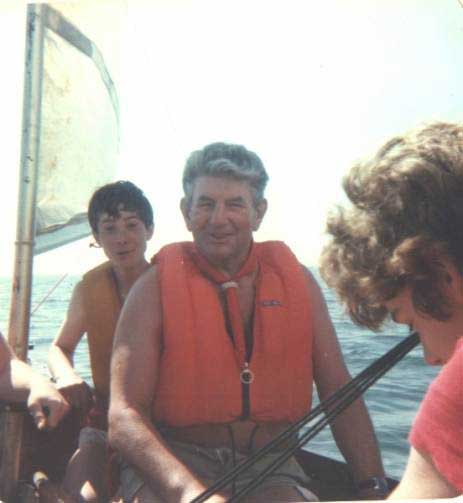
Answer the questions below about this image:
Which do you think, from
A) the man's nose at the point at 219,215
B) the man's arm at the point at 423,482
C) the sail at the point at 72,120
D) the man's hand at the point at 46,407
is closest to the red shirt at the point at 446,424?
the man's arm at the point at 423,482

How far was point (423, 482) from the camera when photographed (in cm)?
80

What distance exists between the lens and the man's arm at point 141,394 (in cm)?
139

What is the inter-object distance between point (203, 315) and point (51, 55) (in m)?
1.13

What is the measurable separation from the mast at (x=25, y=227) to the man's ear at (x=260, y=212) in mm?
671

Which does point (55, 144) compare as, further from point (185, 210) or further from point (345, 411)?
point (345, 411)

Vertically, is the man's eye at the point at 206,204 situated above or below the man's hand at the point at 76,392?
above

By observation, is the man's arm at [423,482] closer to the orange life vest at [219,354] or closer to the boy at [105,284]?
the orange life vest at [219,354]

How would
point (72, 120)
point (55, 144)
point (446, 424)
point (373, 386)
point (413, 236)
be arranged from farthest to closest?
point (373, 386) < point (72, 120) < point (55, 144) < point (413, 236) < point (446, 424)

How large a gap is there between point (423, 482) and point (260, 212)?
1021 millimetres

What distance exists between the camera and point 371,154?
A: 0.97m

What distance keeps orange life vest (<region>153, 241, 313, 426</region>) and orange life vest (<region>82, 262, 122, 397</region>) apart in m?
0.45

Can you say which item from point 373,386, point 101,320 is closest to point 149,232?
point 101,320

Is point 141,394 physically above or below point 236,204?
below

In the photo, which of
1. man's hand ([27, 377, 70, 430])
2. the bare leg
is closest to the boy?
the bare leg
